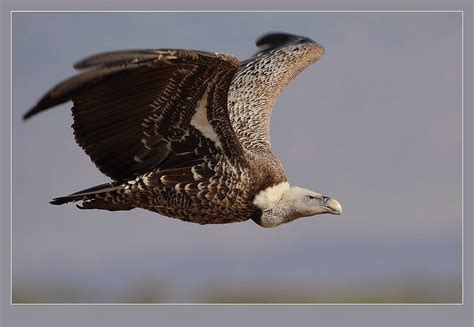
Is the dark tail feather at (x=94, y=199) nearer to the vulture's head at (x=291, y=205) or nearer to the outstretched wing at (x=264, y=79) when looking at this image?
the vulture's head at (x=291, y=205)

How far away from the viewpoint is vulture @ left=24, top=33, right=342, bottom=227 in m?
10.1

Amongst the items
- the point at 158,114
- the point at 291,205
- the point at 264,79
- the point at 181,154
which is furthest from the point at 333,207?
the point at 264,79

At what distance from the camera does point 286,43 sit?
1442 cm

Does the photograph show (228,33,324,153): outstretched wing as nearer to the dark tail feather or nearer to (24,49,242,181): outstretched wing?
(24,49,242,181): outstretched wing

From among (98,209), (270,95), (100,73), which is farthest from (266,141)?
(100,73)

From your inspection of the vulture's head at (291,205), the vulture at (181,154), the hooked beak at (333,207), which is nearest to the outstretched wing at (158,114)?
the vulture at (181,154)

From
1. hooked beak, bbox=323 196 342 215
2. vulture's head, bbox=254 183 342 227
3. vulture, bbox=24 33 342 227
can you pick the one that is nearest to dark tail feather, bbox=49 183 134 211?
vulture, bbox=24 33 342 227

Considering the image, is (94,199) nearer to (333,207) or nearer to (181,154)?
(181,154)

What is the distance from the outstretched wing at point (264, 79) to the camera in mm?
12695

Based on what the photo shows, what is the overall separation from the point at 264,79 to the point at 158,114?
136 inches

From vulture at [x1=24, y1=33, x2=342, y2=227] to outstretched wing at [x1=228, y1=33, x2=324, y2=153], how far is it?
1.38 m

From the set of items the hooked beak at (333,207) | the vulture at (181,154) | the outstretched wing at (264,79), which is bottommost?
the hooked beak at (333,207)

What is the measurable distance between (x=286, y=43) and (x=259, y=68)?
0.71 meters
